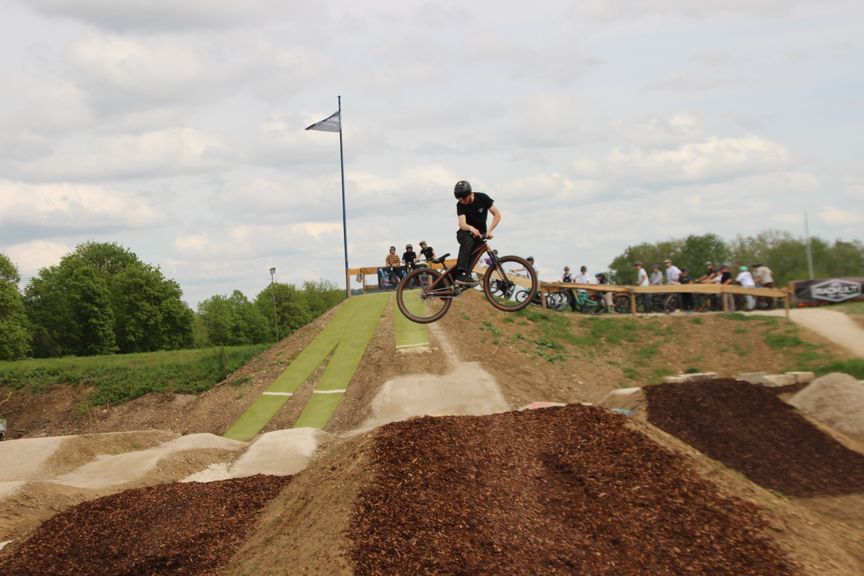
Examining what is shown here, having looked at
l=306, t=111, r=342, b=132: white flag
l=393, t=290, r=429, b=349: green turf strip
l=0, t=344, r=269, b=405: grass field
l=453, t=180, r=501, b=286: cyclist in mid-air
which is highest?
l=306, t=111, r=342, b=132: white flag

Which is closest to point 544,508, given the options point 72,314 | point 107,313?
point 107,313

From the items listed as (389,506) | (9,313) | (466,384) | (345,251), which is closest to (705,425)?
(389,506)

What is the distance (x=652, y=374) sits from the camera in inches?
1307

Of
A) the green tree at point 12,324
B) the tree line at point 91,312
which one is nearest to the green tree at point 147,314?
the tree line at point 91,312

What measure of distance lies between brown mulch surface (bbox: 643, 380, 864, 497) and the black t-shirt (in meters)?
7.52

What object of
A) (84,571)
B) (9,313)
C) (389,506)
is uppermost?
(9,313)

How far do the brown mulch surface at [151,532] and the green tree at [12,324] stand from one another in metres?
62.8

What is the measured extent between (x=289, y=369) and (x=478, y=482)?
73.8 feet

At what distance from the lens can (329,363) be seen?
34.8 metres

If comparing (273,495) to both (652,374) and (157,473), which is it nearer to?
(157,473)

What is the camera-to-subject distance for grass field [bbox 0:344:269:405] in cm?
3878

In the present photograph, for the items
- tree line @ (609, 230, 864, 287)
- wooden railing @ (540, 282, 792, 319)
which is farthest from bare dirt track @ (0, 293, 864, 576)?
tree line @ (609, 230, 864, 287)

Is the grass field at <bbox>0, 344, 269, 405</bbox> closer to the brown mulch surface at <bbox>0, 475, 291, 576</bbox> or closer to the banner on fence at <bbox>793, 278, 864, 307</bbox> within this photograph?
the brown mulch surface at <bbox>0, 475, 291, 576</bbox>

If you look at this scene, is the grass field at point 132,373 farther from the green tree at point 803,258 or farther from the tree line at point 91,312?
→ the green tree at point 803,258
